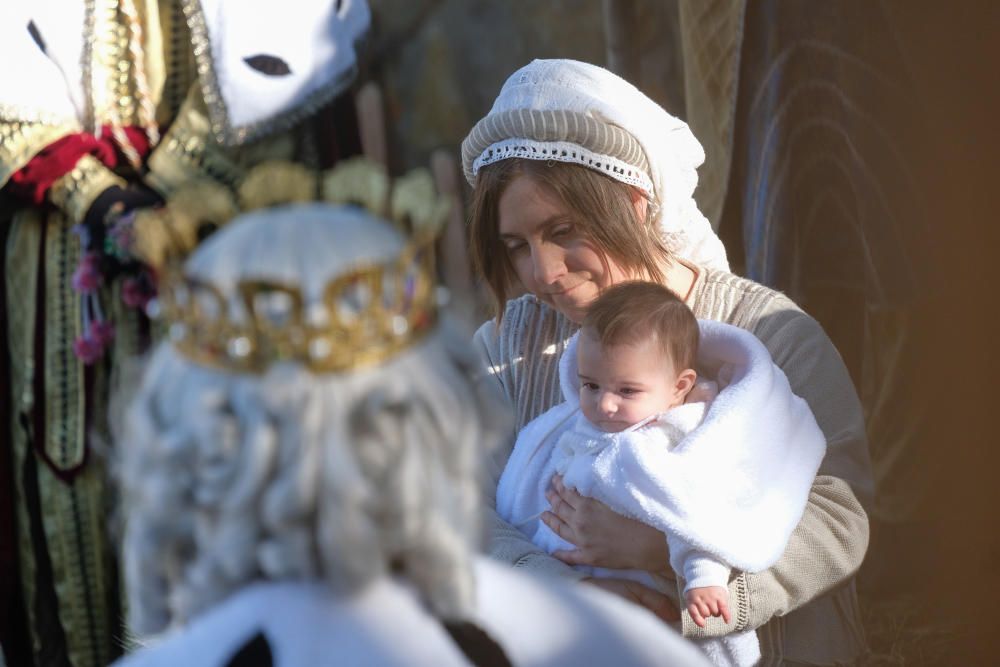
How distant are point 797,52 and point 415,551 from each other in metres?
2.68

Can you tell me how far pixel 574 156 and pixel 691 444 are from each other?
58 centimetres

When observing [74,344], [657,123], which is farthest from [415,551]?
[74,344]

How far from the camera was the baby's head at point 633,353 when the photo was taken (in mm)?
2021

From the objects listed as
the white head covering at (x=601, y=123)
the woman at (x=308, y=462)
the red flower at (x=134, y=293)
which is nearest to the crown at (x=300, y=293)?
the woman at (x=308, y=462)

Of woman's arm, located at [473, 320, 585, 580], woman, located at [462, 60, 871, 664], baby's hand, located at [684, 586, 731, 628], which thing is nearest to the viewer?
baby's hand, located at [684, 586, 731, 628]

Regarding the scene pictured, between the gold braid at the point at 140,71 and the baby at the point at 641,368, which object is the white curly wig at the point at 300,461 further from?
the gold braid at the point at 140,71

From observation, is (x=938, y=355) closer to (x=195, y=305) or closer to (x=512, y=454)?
(x=512, y=454)

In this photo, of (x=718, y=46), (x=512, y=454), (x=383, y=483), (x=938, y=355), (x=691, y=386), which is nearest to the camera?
(x=383, y=483)

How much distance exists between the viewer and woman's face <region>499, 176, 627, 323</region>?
2.27m

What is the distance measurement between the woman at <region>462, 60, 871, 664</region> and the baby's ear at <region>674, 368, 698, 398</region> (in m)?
0.22

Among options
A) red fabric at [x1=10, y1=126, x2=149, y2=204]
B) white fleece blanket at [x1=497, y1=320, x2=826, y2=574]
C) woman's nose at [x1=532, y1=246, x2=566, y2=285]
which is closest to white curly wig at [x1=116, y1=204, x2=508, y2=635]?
white fleece blanket at [x1=497, y1=320, x2=826, y2=574]

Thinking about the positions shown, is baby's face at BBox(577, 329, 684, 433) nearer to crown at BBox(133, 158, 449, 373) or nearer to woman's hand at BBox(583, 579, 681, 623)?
woman's hand at BBox(583, 579, 681, 623)

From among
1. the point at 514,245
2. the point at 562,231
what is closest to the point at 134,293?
the point at 514,245

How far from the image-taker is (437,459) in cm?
116
